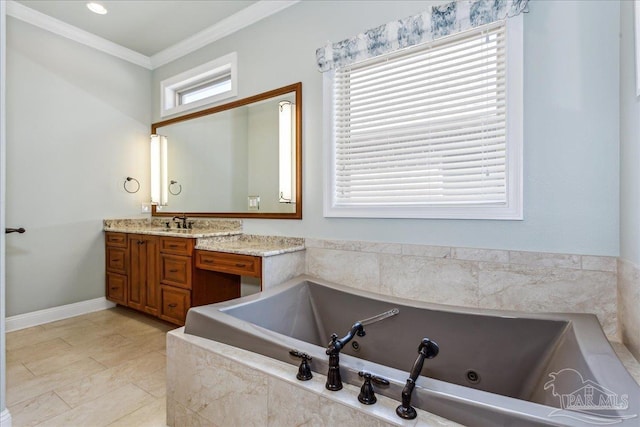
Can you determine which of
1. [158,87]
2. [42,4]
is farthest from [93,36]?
[158,87]

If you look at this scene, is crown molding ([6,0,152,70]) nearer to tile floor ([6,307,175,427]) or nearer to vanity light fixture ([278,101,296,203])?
vanity light fixture ([278,101,296,203])

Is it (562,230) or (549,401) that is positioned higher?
(562,230)

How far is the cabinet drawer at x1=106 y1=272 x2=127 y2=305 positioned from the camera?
3.19 metres

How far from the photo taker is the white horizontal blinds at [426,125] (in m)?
1.80

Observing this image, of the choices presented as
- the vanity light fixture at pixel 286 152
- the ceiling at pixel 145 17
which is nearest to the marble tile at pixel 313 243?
the vanity light fixture at pixel 286 152

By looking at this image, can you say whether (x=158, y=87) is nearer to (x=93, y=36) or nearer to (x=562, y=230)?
(x=93, y=36)

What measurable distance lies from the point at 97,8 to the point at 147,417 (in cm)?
331

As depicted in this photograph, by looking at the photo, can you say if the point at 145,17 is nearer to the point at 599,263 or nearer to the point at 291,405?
the point at 291,405

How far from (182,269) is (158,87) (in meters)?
2.35

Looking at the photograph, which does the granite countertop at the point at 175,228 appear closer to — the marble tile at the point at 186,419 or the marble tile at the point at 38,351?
the marble tile at the point at 38,351

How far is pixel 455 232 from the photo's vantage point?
190 cm

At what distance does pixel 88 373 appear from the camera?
2.08m

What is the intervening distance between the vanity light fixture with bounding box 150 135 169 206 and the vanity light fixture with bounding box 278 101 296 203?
5.68 feet

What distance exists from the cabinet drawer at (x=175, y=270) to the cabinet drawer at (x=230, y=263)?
13 centimetres
